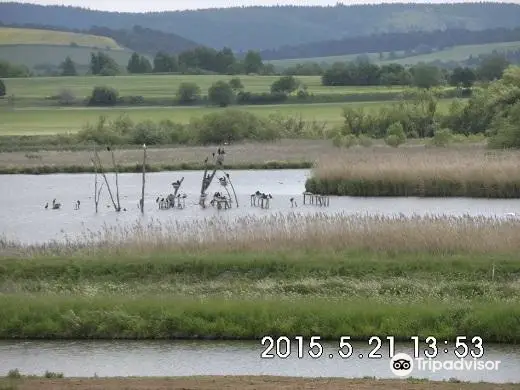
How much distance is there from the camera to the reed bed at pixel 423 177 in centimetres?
4334

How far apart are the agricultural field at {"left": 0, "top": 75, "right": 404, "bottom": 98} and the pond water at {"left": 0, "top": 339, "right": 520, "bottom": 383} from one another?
91708mm

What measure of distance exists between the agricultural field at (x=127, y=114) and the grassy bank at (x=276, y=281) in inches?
2324

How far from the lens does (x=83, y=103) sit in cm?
11156

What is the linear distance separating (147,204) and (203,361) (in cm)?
2586

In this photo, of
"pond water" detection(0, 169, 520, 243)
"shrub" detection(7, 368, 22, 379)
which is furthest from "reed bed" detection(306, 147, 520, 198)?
"shrub" detection(7, 368, 22, 379)

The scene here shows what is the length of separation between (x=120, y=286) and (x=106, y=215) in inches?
688

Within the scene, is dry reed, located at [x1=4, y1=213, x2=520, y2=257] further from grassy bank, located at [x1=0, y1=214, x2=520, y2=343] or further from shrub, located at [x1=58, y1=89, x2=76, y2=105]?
shrub, located at [x1=58, y1=89, x2=76, y2=105]

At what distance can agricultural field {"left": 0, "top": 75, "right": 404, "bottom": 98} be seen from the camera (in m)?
116

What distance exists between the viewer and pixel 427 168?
45.0m

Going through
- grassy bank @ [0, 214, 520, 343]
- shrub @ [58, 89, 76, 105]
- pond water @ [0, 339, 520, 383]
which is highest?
grassy bank @ [0, 214, 520, 343]

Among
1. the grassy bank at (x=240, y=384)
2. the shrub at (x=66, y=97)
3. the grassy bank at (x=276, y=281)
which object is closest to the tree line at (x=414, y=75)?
the shrub at (x=66, y=97)

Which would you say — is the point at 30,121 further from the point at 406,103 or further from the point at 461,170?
the point at 461,170

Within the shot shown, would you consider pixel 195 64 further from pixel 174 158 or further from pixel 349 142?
pixel 174 158

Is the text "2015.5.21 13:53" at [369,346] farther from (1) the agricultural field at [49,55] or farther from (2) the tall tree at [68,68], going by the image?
(2) the tall tree at [68,68]
